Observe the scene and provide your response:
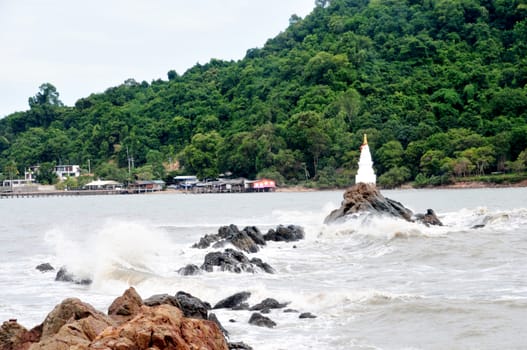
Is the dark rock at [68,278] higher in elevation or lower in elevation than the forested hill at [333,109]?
lower

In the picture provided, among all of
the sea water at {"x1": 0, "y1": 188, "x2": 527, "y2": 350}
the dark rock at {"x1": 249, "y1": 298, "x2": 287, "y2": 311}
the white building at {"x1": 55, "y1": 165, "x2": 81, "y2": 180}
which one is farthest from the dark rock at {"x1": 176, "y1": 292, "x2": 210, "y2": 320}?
the white building at {"x1": 55, "y1": 165, "x2": 81, "y2": 180}

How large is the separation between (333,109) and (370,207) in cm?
9050

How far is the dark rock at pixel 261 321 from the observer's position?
16969mm

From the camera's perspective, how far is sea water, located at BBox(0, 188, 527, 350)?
53.9 ft

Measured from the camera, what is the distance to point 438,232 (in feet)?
126

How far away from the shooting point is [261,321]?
17.1 meters

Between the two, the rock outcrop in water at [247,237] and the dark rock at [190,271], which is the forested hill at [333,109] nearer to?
the rock outcrop in water at [247,237]

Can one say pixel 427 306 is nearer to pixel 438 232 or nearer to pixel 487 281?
pixel 487 281

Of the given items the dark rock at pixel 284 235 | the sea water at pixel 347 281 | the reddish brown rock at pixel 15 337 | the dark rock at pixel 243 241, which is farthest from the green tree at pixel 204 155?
the reddish brown rock at pixel 15 337

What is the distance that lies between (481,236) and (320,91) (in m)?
108

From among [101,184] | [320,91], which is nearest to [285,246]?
[320,91]

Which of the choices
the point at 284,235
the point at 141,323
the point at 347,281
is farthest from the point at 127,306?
the point at 284,235

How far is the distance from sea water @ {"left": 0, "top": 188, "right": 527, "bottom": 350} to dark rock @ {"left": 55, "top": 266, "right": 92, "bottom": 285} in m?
0.24

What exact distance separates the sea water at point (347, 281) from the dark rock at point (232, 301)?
0.37 meters
